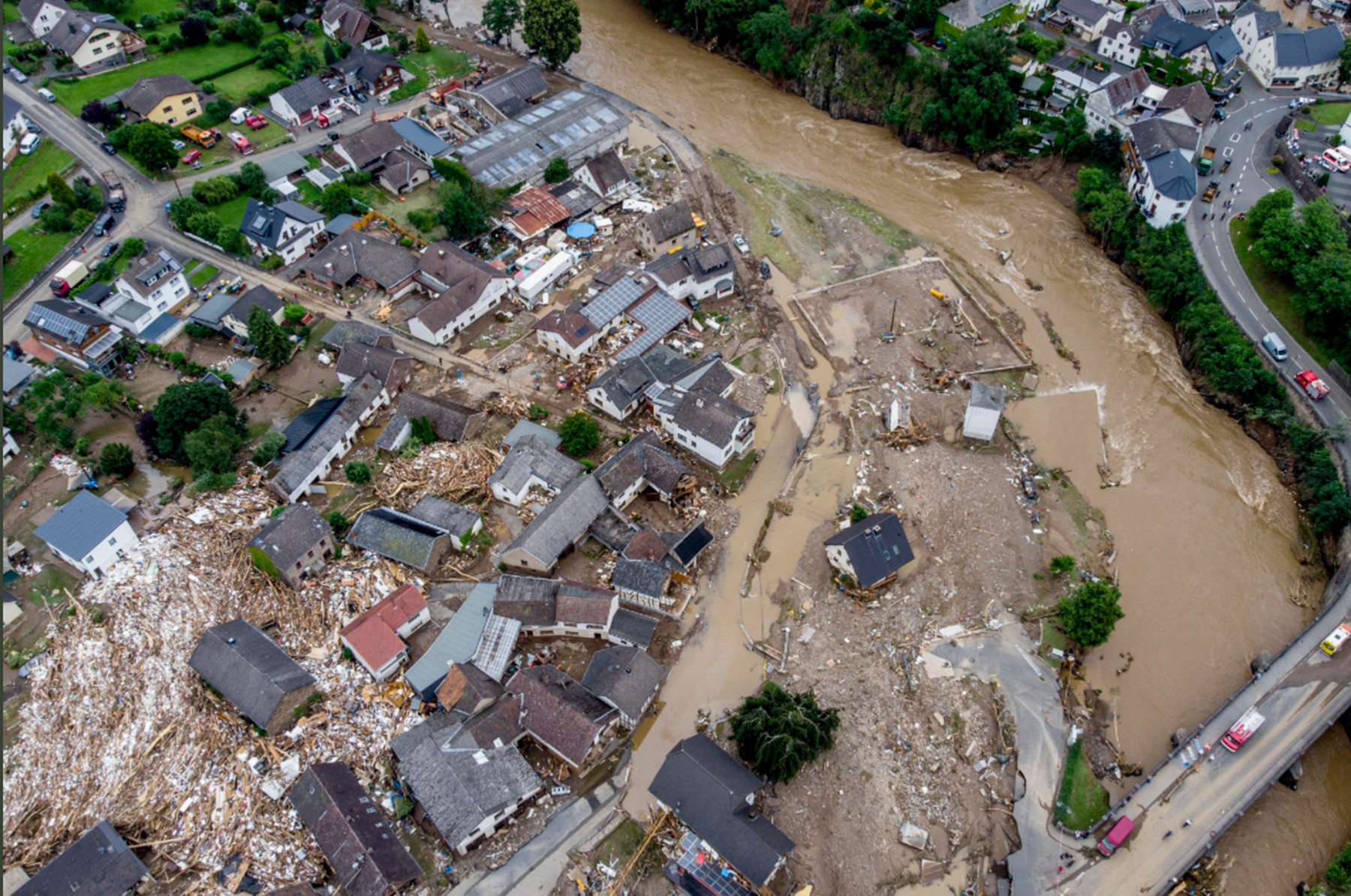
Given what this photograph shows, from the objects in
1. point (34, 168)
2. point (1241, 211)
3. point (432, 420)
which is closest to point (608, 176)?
point (432, 420)

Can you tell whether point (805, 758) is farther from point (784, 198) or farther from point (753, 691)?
point (784, 198)

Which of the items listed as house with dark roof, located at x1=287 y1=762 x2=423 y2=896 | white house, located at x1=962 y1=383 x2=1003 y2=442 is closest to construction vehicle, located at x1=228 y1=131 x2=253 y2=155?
house with dark roof, located at x1=287 y1=762 x2=423 y2=896

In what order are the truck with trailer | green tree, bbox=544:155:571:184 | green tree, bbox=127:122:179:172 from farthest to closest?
1. green tree, bbox=544:155:571:184
2. green tree, bbox=127:122:179:172
3. the truck with trailer

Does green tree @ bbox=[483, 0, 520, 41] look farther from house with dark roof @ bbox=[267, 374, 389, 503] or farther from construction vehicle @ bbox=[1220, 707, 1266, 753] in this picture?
construction vehicle @ bbox=[1220, 707, 1266, 753]

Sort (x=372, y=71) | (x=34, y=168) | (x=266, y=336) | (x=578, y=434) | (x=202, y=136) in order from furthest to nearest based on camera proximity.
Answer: (x=372, y=71), (x=202, y=136), (x=34, y=168), (x=266, y=336), (x=578, y=434)

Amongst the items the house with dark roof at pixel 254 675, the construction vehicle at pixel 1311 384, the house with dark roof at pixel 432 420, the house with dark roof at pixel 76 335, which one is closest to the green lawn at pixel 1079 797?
the construction vehicle at pixel 1311 384

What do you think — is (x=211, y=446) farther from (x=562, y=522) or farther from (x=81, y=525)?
(x=562, y=522)

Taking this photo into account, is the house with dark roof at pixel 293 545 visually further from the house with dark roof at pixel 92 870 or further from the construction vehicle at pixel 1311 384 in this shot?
the construction vehicle at pixel 1311 384
